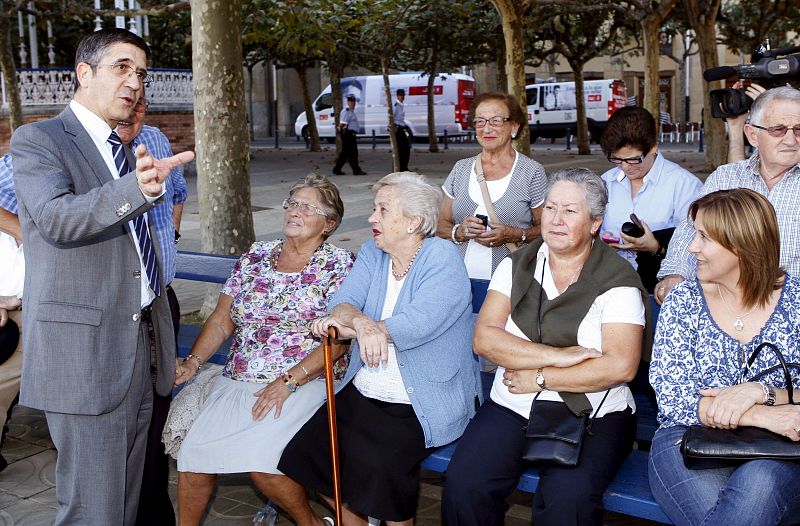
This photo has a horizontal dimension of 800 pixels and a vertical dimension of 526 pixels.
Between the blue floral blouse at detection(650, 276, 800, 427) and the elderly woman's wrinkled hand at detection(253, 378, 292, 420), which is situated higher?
the blue floral blouse at detection(650, 276, 800, 427)

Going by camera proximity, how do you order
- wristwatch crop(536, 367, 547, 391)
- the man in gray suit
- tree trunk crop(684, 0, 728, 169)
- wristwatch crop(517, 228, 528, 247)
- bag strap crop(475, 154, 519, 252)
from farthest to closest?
1. tree trunk crop(684, 0, 728, 169)
2. bag strap crop(475, 154, 519, 252)
3. wristwatch crop(517, 228, 528, 247)
4. wristwatch crop(536, 367, 547, 391)
5. the man in gray suit

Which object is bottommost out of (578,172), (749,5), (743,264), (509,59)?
(743,264)

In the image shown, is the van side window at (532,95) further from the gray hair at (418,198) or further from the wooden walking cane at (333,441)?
the wooden walking cane at (333,441)

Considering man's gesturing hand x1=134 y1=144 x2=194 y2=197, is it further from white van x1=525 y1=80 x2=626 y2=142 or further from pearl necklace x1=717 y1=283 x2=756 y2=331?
white van x1=525 y1=80 x2=626 y2=142

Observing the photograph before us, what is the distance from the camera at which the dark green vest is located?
352 centimetres

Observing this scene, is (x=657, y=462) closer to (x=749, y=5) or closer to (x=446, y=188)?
(x=446, y=188)

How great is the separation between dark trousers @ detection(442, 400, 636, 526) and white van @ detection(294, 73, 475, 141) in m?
31.6

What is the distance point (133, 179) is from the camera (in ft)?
8.84

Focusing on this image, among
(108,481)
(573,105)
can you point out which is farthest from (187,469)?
(573,105)

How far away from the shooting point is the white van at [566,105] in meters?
34.8

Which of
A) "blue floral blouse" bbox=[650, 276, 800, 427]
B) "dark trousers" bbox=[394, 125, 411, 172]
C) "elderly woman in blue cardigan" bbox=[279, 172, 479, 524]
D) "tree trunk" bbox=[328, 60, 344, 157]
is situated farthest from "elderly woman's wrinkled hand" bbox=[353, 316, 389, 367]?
"tree trunk" bbox=[328, 60, 344, 157]

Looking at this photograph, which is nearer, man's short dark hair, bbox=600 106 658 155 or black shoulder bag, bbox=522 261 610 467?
black shoulder bag, bbox=522 261 610 467

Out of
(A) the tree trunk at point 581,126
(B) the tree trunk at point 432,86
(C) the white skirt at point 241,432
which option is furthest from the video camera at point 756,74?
(A) the tree trunk at point 581,126

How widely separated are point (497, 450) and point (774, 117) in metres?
1.68
